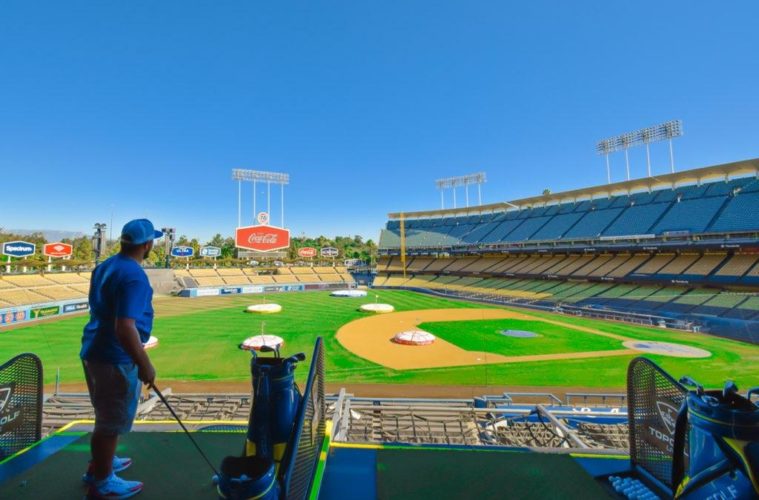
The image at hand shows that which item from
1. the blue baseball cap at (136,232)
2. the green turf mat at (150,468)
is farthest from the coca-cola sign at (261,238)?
the blue baseball cap at (136,232)

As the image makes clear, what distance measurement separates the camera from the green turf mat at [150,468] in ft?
8.40

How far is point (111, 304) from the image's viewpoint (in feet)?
8.71

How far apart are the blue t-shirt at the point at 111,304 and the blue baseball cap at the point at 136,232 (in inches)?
8.4

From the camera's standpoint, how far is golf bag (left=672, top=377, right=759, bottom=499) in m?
1.56

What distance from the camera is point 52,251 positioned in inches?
1634

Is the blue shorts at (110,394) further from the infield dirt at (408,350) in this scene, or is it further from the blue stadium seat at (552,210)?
the blue stadium seat at (552,210)

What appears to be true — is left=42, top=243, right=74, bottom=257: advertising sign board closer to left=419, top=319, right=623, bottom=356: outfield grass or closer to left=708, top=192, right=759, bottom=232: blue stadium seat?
left=419, top=319, right=623, bottom=356: outfield grass

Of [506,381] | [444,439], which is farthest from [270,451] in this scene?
[506,381]

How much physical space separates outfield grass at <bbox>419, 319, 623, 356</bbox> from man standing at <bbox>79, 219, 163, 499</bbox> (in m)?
20.5

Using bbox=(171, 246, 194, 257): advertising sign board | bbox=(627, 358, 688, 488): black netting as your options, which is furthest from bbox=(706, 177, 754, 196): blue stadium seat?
bbox=(171, 246, 194, 257): advertising sign board

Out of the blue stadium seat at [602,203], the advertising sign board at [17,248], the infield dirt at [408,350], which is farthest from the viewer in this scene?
the blue stadium seat at [602,203]

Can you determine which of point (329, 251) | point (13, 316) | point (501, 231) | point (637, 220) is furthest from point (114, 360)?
point (329, 251)

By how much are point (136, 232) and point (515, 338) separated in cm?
2453

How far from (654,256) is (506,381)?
34.6m
